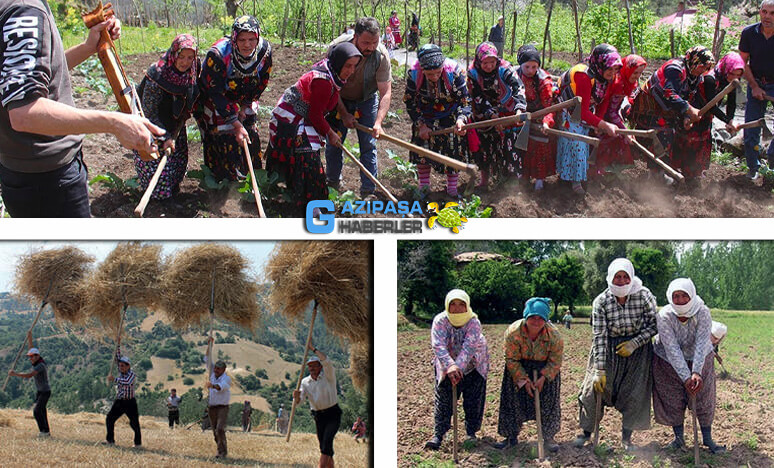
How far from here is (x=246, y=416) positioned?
4.99m

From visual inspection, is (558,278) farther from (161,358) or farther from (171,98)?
(171,98)

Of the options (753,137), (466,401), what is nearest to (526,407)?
(466,401)

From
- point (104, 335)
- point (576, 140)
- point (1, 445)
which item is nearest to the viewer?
point (1, 445)

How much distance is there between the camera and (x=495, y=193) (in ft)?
20.7

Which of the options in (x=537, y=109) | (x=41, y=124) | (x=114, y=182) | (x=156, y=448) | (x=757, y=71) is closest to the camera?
(x=41, y=124)

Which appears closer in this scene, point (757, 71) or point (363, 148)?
point (363, 148)

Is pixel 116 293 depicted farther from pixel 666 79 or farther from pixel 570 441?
pixel 666 79

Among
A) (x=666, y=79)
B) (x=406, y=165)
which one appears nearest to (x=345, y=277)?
(x=406, y=165)

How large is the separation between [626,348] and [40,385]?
134 inches

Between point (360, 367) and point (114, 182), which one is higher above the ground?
point (114, 182)

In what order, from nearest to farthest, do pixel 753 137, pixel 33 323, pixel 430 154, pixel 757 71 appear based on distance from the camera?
pixel 33 323
pixel 430 154
pixel 757 71
pixel 753 137

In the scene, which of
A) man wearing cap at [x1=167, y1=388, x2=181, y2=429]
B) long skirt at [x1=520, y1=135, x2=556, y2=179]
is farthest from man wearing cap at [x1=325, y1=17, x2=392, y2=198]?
man wearing cap at [x1=167, y1=388, x2=181, y2=429]

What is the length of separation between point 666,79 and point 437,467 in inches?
143

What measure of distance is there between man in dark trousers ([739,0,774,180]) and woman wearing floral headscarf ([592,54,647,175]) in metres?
0.88
